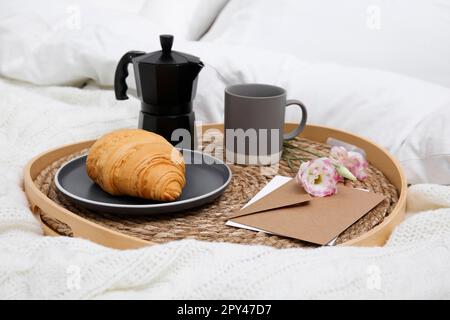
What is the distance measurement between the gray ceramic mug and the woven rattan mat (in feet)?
0.07

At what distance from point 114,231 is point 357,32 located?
89cm

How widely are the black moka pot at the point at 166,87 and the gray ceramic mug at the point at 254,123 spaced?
6 centimetres

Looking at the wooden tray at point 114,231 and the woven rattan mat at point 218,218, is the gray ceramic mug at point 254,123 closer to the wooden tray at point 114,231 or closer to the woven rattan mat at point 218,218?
the woven rattan mat at point 218,218

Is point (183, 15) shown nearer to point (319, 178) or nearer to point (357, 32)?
point (357, 32)

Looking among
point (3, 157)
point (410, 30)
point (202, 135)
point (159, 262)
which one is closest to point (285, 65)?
point (202, 135)

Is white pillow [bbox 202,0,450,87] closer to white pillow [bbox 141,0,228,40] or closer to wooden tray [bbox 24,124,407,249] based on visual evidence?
white pillow [bbox 141,0,228,40]

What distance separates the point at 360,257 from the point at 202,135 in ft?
1.57

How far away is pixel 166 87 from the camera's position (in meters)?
0.87

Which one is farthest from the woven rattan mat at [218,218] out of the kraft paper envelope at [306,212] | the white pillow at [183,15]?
the white pillow at [183,15]

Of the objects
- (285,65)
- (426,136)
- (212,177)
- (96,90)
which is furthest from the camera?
(96,90)

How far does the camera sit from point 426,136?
3.10 feet

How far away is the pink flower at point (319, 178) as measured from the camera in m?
0.79

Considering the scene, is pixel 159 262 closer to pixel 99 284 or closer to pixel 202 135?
pixel 99 284

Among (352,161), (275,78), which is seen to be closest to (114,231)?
(352,161)
